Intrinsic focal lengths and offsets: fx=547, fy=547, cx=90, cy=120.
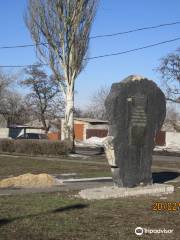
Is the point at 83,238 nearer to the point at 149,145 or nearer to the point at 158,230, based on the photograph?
the point at 158,230

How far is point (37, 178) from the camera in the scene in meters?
15.4

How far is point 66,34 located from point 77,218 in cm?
2660

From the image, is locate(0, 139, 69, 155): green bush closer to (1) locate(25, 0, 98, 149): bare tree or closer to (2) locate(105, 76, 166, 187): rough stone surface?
(1) locate(25, 0, 98, 149): bare tree

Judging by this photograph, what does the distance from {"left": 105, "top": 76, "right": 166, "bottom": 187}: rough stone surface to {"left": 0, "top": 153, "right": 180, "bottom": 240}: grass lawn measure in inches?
40.4

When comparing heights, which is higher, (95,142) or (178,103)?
(178,103)

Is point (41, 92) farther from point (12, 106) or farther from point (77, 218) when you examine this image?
point (77, 218)

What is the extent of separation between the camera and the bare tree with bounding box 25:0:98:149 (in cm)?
3472

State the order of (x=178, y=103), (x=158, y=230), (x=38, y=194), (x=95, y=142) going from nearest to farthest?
(x=158, y=230), (x=38, y=194), (x=95, y=142), (x=178, y=103)

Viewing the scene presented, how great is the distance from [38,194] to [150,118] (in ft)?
10.8

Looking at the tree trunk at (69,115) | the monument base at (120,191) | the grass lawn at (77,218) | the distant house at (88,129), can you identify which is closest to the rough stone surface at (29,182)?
the grass lawn at (77,218)

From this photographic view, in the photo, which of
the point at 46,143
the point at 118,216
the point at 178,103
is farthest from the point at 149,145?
the point at 178,103

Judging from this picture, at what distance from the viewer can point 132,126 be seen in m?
13.0

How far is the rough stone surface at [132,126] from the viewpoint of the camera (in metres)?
12.9

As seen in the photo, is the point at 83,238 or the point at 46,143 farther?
the point at 46,143
